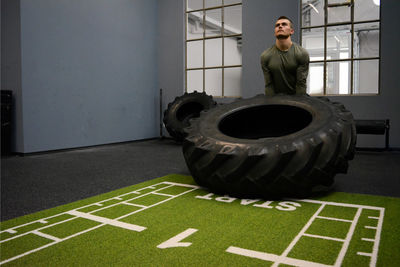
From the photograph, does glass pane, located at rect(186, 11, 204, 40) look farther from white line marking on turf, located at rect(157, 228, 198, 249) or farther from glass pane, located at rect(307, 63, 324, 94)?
white line marking on turf, located at rect(157, 228, 198, 249)

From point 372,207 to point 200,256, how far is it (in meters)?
1.10

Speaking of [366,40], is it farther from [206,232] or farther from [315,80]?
[206,232]

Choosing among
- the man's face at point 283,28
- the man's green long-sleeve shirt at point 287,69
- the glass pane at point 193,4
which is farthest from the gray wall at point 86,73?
the man's face at point 283,28

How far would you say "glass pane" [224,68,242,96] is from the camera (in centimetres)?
553

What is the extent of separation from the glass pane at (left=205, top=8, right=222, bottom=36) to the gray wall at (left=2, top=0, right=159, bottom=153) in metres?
1.05

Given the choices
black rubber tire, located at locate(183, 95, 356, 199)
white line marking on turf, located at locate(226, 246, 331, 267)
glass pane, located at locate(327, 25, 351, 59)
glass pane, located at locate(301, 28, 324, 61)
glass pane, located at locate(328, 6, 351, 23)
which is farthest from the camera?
glass pane, located at locate(301, 28, 324, 61)

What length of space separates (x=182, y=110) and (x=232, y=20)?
1813 millimetres

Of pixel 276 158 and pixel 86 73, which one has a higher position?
pixel 86 73

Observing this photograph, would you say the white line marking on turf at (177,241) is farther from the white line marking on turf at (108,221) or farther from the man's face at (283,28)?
the man's face at (283,28)

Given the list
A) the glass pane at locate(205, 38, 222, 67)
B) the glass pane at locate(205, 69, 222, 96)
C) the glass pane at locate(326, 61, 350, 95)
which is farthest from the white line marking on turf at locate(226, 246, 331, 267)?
the glass pane at locate(205, 38, 222, 67)

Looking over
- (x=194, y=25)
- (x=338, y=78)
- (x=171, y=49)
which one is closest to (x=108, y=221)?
(x=171, y=49)

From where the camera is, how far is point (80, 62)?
4594mm

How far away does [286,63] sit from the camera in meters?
2.66

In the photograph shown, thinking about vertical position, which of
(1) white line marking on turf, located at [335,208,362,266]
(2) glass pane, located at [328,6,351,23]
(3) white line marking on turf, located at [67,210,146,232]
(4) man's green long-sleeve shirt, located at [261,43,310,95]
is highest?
(2) glass pane, located at [328,6,351,23]
